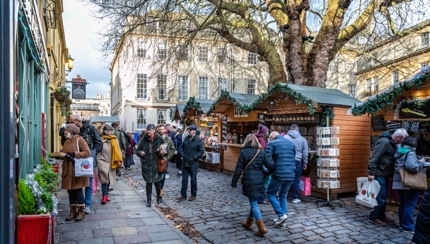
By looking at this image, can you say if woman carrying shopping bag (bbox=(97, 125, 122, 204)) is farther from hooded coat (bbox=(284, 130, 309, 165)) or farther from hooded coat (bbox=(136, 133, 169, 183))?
hooded coat (bbox=(284, 130, 309, 165))

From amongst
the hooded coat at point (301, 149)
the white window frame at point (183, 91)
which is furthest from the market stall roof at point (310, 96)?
the white window frame at point (183, 91)

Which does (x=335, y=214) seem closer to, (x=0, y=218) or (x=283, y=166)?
(x=283, y=166)

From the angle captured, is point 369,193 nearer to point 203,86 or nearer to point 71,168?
point 71,168

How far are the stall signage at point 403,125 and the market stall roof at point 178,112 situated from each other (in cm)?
1090

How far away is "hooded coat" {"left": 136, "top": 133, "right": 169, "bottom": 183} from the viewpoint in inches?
300

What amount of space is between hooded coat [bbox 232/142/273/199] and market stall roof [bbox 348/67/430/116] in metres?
3.22

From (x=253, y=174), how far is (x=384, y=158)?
2661 millimetres

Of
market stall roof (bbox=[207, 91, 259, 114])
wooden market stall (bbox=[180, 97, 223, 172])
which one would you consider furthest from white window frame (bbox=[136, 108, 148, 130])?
market stall roof (bbox=[207, 91, 259, 114])

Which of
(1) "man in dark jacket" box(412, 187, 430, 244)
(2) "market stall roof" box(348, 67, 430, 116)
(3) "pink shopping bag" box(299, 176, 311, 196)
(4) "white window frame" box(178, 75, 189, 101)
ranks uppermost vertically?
(4) "white window frame" box(178, 75, 189, 101)

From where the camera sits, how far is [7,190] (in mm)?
1289

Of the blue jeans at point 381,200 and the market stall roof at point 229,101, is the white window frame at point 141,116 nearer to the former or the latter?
the market stall roof at point 229,101

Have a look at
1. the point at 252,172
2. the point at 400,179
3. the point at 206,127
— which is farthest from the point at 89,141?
the point at 206,127

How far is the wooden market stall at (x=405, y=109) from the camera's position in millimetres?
7062

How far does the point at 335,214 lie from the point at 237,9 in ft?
27.8
